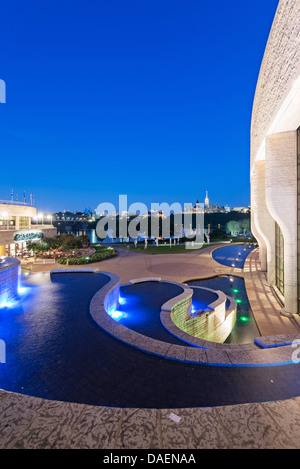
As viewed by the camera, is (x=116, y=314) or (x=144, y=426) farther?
(x=116, y=314)

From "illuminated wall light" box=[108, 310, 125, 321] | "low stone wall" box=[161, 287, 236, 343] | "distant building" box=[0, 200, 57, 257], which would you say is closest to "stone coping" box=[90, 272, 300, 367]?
"low stone wall" box=[161, 287, 236, 343]

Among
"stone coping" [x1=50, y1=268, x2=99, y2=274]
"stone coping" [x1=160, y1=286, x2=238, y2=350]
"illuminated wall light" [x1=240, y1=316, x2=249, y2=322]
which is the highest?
"stone coping" [x1=50, y1=268, x2=99, y2=274]

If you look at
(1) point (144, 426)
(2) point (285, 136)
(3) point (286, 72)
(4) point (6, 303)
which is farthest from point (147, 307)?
(2) point (285, 136)

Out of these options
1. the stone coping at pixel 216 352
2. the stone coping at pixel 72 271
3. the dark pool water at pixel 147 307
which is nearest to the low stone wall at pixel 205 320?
the dark pool water at pixel 147 307

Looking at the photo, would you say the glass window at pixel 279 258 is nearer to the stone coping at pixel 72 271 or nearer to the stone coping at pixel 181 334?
the stone coping at pixel 181 334

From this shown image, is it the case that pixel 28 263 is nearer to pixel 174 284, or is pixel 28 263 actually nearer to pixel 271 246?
pixel 174 284

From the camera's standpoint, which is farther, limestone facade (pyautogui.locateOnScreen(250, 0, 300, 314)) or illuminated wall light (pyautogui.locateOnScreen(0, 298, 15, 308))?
illuminated wall light (pyautogui.locateOnScreen(0, 298, 15, 308))

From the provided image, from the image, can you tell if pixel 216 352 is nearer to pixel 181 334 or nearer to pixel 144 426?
pixel 181 334

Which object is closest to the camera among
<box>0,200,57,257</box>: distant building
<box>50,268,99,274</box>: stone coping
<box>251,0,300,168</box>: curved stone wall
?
<box>251,0,300,168</box>: curved stone wall

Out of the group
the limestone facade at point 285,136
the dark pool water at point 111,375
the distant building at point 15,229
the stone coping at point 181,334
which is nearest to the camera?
the dark pool water at point 111,375

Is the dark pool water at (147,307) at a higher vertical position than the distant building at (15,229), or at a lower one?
lower

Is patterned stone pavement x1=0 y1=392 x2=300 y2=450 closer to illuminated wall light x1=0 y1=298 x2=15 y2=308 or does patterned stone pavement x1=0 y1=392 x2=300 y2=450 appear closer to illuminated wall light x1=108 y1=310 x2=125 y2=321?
illuminated wall light x1=108 y1=310 x2=125 y2=321

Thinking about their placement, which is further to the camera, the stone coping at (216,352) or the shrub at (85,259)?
the shrub at (85,259)
